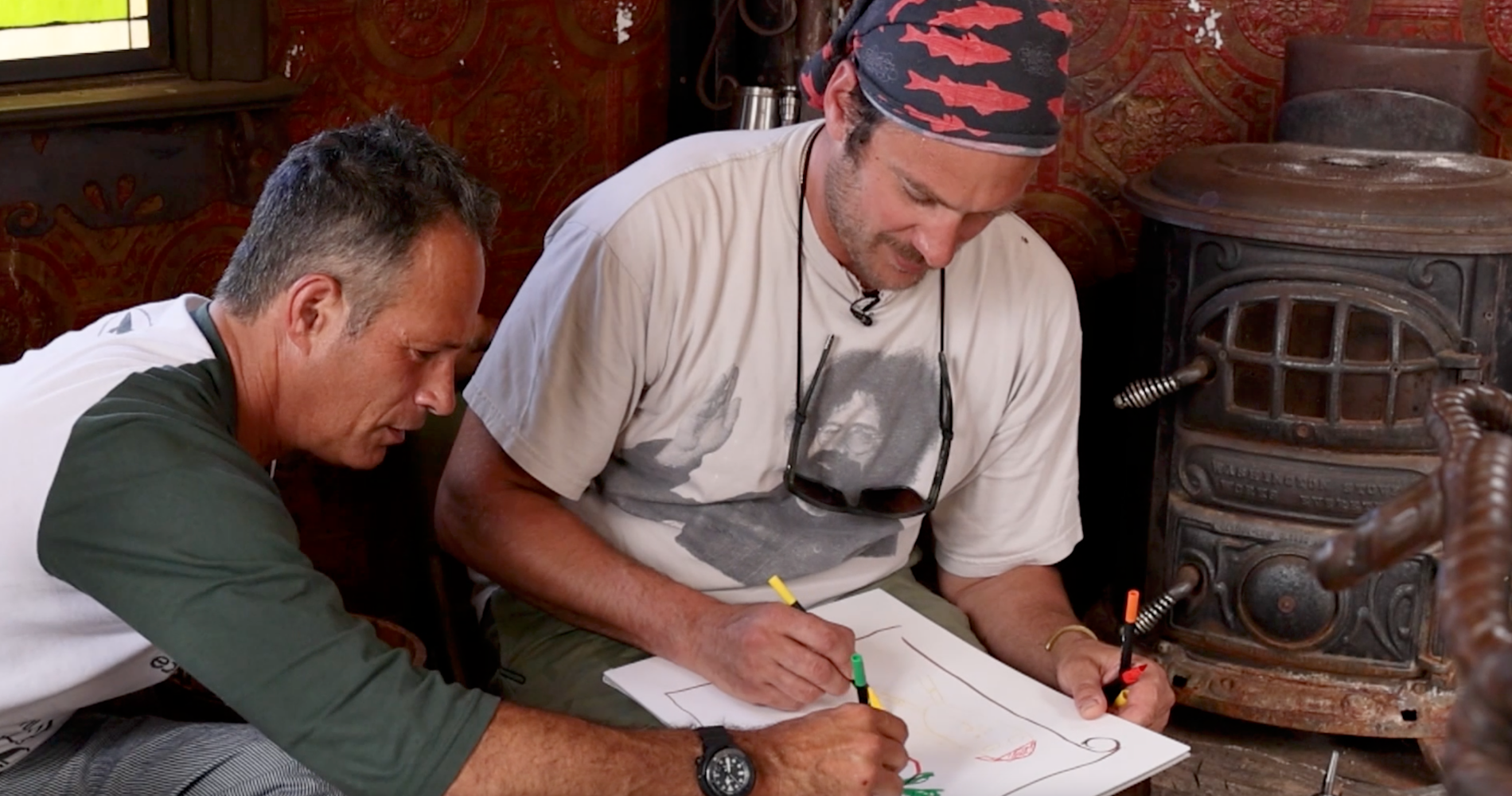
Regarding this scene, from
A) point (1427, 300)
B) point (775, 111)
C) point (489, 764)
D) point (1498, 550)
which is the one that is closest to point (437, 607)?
point (489, 764)

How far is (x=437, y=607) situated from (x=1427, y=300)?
151cm

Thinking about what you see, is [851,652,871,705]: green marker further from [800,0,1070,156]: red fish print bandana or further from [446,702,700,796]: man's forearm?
[800,0,1070,156]: red fish print bandana

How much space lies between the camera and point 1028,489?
7.04 ft

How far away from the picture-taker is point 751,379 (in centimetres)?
200

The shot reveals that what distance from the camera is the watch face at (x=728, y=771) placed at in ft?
5.00

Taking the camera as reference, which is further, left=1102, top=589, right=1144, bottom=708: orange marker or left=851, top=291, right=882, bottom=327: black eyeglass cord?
left=851, top=291, right=882, bottom=327: black eyeglass cord

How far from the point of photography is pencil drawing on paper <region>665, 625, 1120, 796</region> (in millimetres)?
1692

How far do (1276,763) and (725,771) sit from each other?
1575mm

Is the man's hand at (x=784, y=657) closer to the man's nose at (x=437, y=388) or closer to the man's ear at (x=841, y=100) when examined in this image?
the man's nose at (x=437, y=388)

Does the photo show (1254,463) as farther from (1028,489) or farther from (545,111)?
(545,111)

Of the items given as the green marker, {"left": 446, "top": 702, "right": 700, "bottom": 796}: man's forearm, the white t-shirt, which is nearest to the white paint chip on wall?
the white t-shirt

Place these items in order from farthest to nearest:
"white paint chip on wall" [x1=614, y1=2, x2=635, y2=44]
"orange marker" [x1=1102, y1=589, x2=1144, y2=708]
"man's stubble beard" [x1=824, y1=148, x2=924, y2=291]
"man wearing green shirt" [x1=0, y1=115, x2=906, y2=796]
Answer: "white paint chip on wall" [x1=614, y1=2, x2=635, y2=44], "man's stubble beard" [x1=824, y1=148, x2=924, y2=291], "orange marker" [x1=1102, y1=589, x2=1144, y2=708], "man wearing green shirt" [x1=0, y1=115, x2=906, y2=796]

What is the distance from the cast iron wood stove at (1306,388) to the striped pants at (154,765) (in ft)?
4.91

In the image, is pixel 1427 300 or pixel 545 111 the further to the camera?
pixel 545 111
